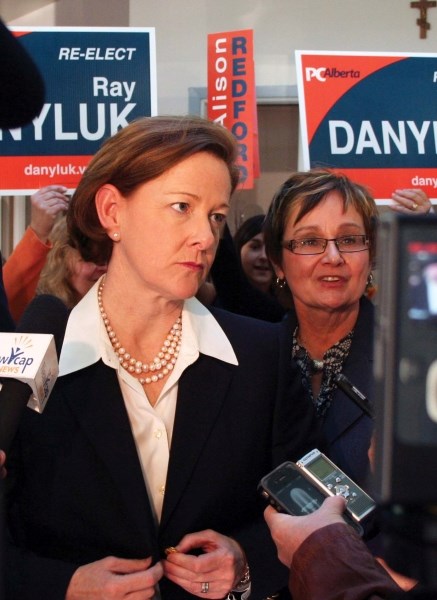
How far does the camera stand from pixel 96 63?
336 centimetres

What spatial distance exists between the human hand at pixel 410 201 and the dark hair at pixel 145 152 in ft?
A: 4.07

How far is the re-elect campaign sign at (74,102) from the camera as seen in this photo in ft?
10.9

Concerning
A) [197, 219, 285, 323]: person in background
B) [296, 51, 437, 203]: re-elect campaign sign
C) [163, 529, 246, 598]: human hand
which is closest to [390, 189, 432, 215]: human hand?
[296, 51, 437, 203]: re-elect campaign sign

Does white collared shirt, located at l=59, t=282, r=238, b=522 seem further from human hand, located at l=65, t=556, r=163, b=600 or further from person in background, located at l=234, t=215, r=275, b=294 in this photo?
person in background, located at l=234, t=215, r=275, b=294

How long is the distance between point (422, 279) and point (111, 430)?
1146mm

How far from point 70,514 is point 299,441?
51cm

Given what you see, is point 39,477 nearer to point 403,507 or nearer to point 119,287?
point 119,287

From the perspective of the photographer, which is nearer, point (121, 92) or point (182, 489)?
point (182, 489)

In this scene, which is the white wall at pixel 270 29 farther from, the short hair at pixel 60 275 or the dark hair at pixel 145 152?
the dark hair at pixel 145 152

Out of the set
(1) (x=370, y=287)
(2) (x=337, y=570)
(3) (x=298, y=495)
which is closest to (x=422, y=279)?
(2) (x=337, y=570)

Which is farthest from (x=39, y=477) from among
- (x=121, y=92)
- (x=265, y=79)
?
(x=265, y=79)

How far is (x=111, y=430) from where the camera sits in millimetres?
1847

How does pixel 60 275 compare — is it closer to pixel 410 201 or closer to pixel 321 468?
pixel 410 201

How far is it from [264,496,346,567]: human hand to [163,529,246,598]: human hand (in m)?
0.35
